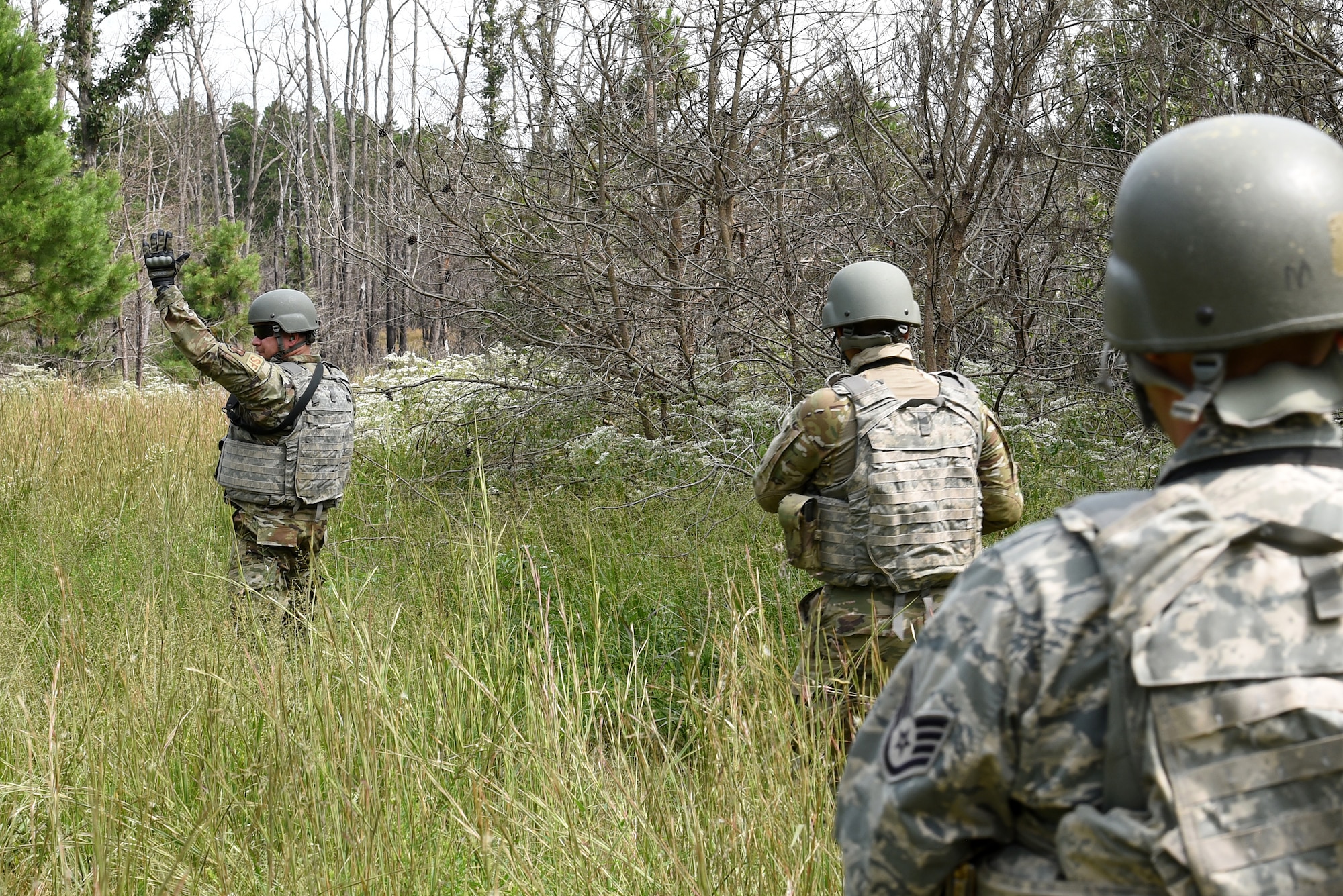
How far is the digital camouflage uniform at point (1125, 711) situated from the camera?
1011 millimetres

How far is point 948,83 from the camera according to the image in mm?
5812

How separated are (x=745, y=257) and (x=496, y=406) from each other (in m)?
2.15

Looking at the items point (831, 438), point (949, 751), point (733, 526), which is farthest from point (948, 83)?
point (949, 751)

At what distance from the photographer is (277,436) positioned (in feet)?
17.7

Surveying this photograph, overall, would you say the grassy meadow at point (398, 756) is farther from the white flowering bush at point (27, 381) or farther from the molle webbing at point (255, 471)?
the white flowering bush at point (27, 381)

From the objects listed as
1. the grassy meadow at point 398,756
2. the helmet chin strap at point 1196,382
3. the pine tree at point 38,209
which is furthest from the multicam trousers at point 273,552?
the pine tree at point 38,209

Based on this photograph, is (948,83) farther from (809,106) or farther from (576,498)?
(576,498)

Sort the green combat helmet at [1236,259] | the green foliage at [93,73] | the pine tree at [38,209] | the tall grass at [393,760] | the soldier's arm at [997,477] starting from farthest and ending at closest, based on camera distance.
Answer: the green foliage at [93,73], the pine tree at [38,209], the soldier's arm at [997,477], the tall grass at [393,760], the green combat helmet at [1236,259]

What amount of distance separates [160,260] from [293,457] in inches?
41.8

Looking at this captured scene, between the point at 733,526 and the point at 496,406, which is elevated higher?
the point at 496,406

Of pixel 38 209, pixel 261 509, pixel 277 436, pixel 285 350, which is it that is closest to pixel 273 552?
pixel 261 509

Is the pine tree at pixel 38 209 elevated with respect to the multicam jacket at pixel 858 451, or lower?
elevated

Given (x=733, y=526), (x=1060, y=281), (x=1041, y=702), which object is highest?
(x=1060, y=281)

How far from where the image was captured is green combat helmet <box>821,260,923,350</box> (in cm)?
368
